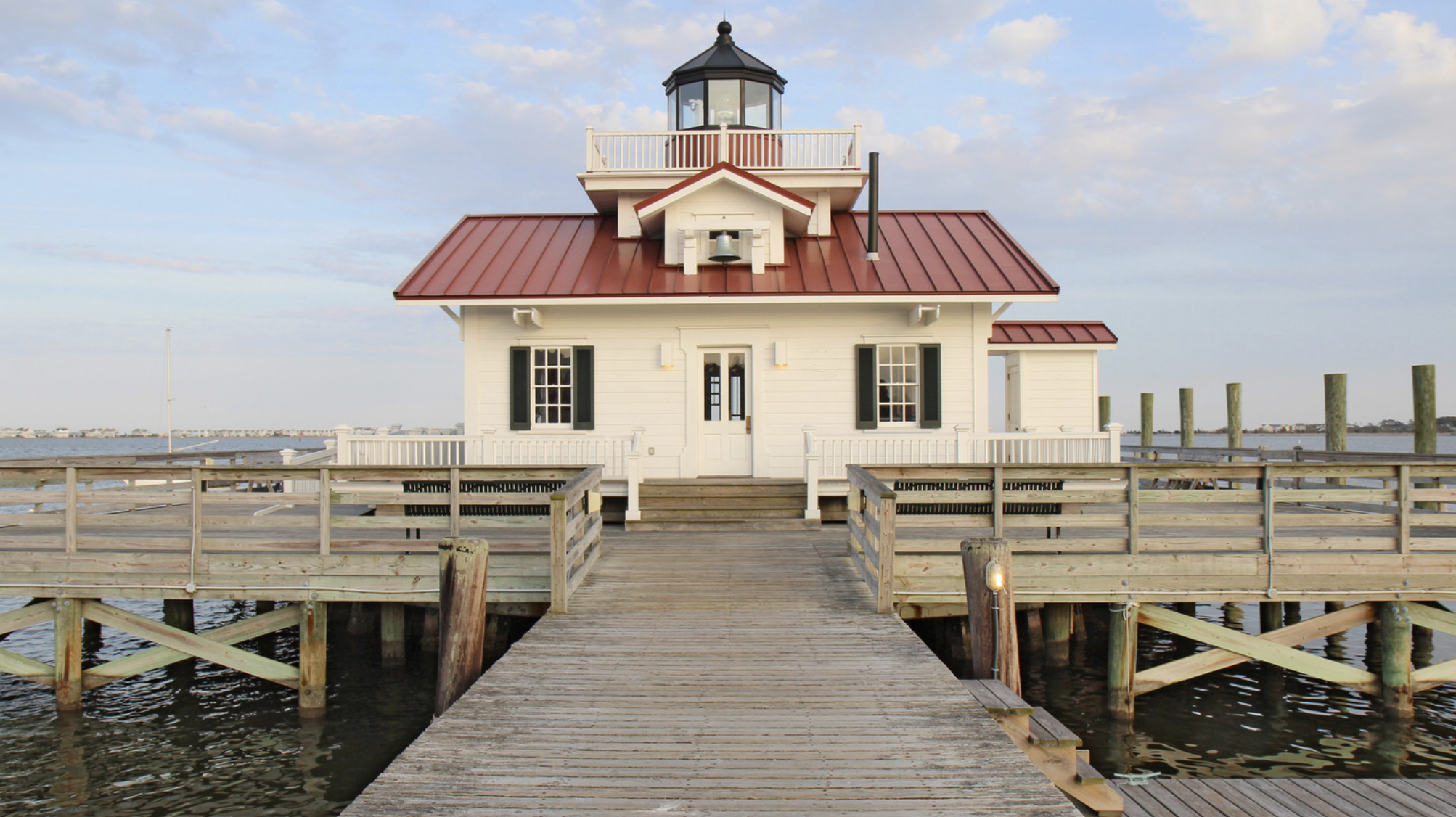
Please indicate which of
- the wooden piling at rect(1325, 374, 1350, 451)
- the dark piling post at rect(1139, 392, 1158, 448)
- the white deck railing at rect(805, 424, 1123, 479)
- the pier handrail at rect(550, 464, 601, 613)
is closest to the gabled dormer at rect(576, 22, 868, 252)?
the white deck railing at rect(805, 424, 1123, 479)

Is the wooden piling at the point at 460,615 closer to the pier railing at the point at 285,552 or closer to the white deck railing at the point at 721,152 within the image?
the pier railing at the point at 285,552

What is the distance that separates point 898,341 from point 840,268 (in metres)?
1.55

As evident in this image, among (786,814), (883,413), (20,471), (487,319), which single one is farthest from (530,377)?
(786,814)

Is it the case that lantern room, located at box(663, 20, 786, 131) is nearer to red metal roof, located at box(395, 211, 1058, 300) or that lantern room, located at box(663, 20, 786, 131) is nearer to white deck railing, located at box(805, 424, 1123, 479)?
red metal roof, located at box(395, 211, 1058, 300)

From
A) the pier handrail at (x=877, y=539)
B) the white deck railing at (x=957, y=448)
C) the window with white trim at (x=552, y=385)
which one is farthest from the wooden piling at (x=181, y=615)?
the pier handrail at (x=877, y=539)

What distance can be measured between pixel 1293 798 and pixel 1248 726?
9.63 feet

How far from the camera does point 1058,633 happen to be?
1005 centimetres

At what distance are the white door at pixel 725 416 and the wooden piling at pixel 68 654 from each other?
8.04m

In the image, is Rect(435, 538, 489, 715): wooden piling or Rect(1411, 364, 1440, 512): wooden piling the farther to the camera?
Rect(1411, 364, 1440, 512): wooden piling

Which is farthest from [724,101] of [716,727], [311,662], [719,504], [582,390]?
[716,727]

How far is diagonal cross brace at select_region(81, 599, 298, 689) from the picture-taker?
29.6 feet

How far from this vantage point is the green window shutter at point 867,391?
14.0m

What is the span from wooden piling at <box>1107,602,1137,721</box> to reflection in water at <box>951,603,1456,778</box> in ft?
0.58

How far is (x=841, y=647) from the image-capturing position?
674cm
